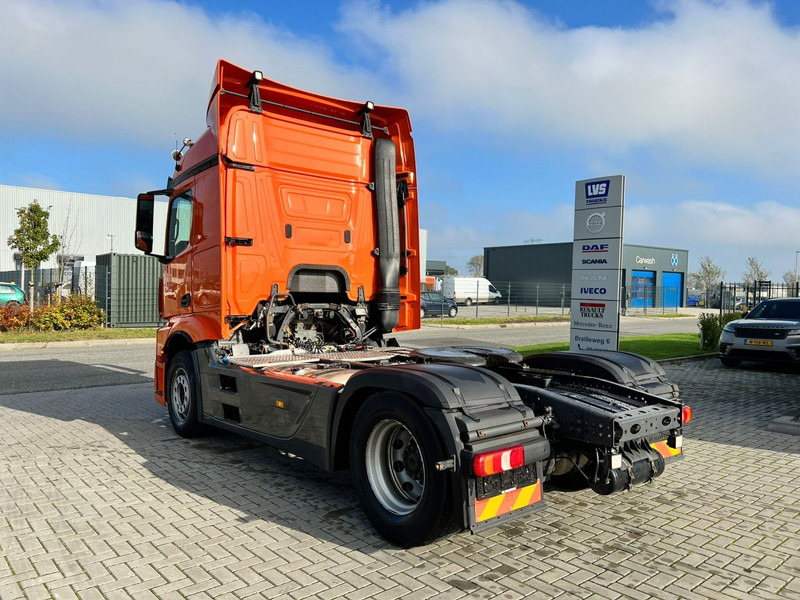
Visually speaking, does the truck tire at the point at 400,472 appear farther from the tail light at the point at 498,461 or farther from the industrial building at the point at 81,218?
the industrial building at the point at 81,218

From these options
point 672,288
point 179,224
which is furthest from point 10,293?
point 672,288

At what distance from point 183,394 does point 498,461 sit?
4.19 m

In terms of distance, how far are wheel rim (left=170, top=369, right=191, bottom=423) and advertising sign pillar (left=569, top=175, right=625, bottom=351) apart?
5527 millimetres

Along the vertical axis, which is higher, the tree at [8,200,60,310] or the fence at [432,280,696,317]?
the tree at [8,200,60,310]

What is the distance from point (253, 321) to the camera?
19.9 ft

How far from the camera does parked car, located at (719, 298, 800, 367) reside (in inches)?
454

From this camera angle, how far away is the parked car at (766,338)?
11.5 meters

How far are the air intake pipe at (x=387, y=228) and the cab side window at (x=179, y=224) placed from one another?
6.69 feet

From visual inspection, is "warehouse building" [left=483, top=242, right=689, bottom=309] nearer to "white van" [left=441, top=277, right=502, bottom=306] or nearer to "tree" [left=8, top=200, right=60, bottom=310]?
"white van" [left=441, top=277, right=502, bottom=306]

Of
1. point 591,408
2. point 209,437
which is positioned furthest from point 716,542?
point 209,437

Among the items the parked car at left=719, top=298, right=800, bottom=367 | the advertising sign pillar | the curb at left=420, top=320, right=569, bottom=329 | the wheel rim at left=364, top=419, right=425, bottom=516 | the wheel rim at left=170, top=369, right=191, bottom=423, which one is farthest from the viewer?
the curb at left=420, top=320, right=569, bottom=329

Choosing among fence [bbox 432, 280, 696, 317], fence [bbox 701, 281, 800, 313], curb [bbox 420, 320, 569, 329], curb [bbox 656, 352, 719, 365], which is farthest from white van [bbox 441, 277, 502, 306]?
curb [bbox 656, 352, 719, 365]

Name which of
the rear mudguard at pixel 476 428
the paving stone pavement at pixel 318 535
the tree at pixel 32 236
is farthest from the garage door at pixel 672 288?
the rear mudguard at pixel 476 428

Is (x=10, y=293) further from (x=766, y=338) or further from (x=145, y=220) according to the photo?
(x=766, y=338)
